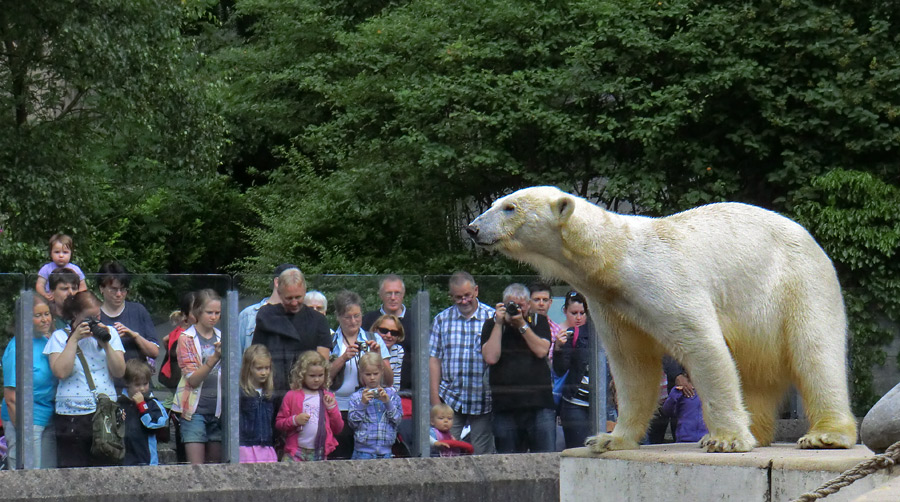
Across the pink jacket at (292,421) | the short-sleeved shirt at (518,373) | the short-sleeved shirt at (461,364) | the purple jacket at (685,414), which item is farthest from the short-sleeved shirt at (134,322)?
the purple jacket at (685,414)

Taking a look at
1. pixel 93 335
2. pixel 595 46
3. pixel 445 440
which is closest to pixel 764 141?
pixel 595 46

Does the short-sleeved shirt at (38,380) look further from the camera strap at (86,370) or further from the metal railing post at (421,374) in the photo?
the metal railing post at (421,374)

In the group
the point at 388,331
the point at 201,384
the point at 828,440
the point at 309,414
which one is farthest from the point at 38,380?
the point at 828,440

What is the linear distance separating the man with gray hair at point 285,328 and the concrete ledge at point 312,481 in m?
0.63

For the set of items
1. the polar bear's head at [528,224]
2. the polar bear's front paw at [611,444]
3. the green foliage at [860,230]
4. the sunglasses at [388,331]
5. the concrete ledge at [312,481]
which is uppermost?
the green foliage at [860,230]

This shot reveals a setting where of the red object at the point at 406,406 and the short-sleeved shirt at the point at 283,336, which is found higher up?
the short-sleeved shirt at the point at 283,336

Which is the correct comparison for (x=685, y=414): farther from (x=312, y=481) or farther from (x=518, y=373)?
(x=312, y=481)

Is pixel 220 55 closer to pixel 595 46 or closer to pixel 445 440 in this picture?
pixel 595 46

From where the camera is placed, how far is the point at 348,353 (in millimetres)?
8445

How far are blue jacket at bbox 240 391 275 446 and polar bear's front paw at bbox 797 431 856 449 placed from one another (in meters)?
3.94

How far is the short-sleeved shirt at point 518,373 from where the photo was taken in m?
8.93

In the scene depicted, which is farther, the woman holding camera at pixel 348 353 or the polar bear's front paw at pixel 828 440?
the woman holding camera at pixel 348 353

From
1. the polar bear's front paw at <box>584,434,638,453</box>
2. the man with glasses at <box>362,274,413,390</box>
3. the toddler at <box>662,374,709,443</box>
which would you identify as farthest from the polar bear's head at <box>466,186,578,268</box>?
the toddler at <box>662,374,709,443</box>

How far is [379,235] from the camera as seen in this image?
19531mm
